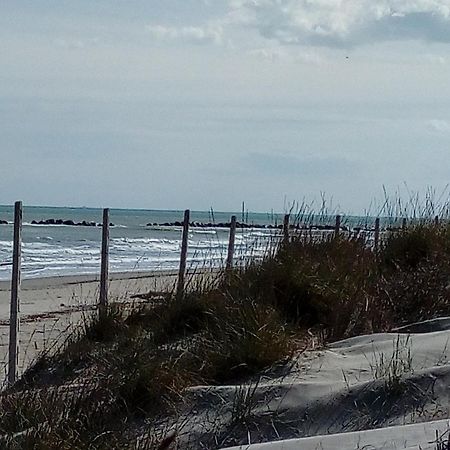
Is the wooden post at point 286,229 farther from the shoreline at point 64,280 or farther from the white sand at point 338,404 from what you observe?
the shoreline at point 64,280

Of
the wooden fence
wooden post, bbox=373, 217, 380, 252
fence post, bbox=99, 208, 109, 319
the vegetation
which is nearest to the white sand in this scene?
the vegetation

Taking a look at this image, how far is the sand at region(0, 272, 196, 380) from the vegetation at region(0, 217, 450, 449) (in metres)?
2.14

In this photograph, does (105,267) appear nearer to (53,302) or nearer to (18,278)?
(18,278)

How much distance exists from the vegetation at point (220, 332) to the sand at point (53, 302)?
7.01 ft

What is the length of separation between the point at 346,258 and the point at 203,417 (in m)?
3.25

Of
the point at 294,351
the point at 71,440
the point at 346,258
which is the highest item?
the point at 346,258

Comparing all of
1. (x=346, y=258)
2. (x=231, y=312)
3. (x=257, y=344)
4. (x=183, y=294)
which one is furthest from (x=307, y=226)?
(x=257, y=344)

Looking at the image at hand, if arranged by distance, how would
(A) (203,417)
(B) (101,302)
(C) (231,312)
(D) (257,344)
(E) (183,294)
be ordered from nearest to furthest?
(A) (203,417) < (D) (257,344) < (C) (231,312) < (E) (183,294) < (B) (101,302)

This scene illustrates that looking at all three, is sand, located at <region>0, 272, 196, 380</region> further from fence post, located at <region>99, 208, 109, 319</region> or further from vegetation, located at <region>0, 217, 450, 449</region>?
vegetation, located at <region>0, 217, 450, 449</region>

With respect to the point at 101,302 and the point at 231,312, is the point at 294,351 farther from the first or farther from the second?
the point at 101,302

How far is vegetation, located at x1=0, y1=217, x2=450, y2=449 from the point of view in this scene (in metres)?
5.82

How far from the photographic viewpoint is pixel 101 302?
9.34 meters

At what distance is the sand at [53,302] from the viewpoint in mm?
11857

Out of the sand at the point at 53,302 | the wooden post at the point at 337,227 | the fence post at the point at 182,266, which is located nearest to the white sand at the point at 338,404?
the fence post at the point at 182,266
